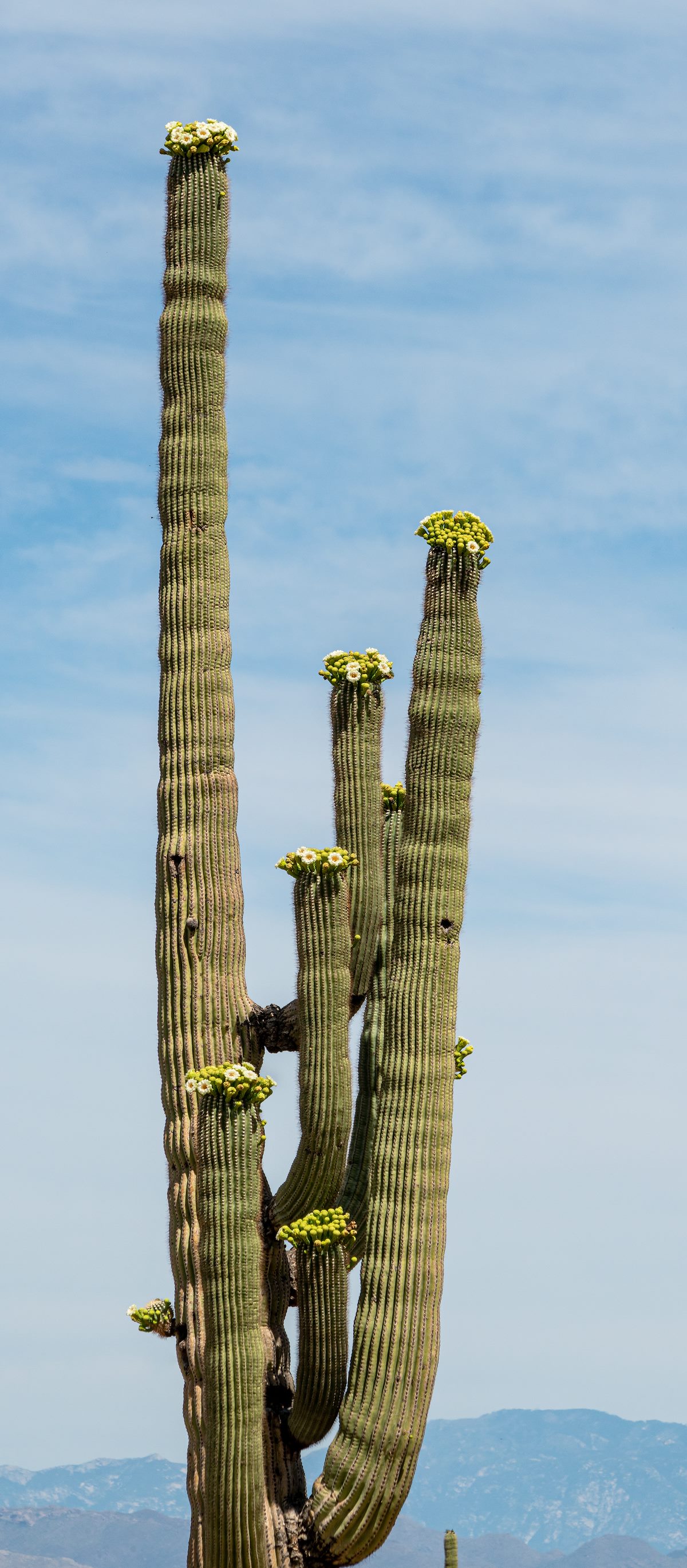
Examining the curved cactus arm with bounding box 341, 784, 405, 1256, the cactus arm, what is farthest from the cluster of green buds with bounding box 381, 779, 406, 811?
the cactus arm

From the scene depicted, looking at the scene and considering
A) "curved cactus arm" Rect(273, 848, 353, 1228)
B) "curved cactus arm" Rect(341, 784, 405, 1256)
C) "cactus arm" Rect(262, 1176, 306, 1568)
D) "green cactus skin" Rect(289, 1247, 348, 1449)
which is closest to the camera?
"green cactus skin" Rect(289, 1247, 348, 1449)

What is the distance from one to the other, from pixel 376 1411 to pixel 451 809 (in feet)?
10.7

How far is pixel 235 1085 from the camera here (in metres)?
9.50

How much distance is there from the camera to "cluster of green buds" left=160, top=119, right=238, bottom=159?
11367mm

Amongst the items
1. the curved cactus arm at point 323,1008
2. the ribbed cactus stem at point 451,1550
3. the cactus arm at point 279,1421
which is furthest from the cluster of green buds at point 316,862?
the ribbed cactus stem at point 451,1550

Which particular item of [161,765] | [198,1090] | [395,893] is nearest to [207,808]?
[161,765]

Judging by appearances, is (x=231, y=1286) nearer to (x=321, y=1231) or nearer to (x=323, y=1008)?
(x=321, y=1231)

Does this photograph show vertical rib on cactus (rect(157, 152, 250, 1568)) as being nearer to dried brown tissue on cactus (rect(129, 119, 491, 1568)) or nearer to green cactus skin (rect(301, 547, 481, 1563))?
dried brown tissue on cactus (rect(129, 119, 491, 1568))

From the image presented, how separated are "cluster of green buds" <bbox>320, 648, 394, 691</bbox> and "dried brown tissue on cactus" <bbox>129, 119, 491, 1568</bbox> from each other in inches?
0.6

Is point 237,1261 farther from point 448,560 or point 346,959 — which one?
point 448,560

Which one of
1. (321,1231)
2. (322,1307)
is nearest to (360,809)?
(321,1231)

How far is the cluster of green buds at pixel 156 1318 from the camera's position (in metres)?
10.7

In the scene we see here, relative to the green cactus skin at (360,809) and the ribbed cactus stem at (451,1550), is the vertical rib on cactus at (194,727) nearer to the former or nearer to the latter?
the green cactus skin at (360,809)

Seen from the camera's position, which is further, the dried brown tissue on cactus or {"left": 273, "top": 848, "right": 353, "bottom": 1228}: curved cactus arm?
{"left": 273, "top": 848, "right": 353, "bottom": 1228}: curved cactus arm
